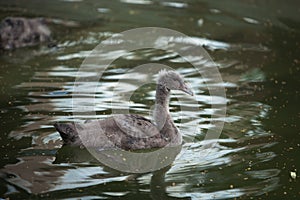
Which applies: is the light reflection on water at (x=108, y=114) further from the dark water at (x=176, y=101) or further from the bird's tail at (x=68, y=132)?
the bird's tail at (x=68, y=132)

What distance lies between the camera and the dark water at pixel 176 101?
5.79m

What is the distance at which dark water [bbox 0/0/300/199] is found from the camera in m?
5.79

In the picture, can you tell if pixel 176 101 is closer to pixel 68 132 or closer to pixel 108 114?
pixel 108 114

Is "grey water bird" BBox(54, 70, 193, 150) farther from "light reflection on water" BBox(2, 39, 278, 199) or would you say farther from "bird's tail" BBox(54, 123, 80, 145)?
"light reflection on water" BBox(2, 39, 278, 199)

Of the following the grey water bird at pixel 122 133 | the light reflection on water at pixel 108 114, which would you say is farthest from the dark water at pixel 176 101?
the grey water bird at pixel 122 133

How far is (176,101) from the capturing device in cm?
808

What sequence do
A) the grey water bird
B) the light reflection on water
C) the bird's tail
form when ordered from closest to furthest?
the light reflection on water
the bird's tail
the grey water bird

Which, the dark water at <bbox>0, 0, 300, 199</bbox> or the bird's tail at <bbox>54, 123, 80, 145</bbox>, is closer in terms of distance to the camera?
the dark water at <bbox>0, 0, 300, 199</bbox>

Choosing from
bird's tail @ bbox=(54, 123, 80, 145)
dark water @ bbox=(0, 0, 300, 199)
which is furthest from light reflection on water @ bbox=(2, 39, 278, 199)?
bird's tail @ bbox=(54, 123, 80, 145)

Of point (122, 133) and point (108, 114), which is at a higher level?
point (122, 133)

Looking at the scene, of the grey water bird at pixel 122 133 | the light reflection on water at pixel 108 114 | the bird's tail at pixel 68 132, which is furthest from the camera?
the grey water bird at pixel 122 133

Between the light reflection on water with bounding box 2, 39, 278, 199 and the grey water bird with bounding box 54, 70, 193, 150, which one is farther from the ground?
the grey water bird with bounding box 54, 70, 193, 150

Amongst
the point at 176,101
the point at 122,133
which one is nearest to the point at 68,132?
the point at 122,133

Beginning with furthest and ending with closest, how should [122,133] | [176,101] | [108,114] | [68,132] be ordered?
[176,101] < [108,114] < [122,133] < [68,132]
